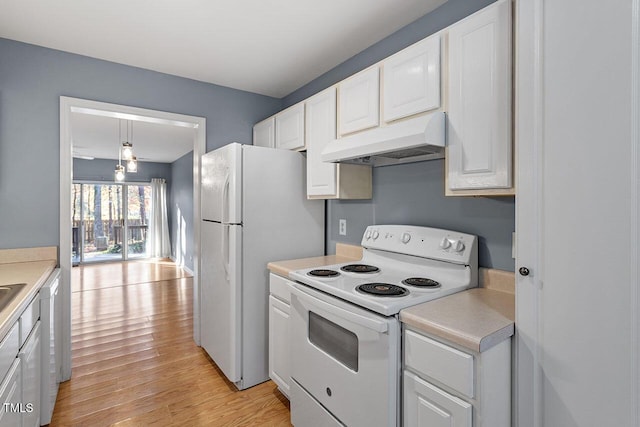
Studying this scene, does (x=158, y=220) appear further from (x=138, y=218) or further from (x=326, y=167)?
(x=326, y=167)

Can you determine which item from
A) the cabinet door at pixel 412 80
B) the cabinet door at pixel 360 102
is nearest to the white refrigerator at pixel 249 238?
the cabinet door at pixel 360 102

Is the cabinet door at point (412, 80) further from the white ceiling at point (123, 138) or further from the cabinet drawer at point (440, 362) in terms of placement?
the white ceiling at point (123, 138)

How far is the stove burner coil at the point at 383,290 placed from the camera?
4.77 ft

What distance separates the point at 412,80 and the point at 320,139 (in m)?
0.85

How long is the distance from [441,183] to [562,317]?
0.99 m

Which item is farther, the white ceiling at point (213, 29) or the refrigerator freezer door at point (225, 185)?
the refrigerator freezer door at point (225, 185)

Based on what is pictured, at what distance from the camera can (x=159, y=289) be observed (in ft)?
16.8

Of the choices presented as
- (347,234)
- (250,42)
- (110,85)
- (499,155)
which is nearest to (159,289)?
(110,85)

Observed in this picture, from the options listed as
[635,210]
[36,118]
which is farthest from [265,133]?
[635,210]

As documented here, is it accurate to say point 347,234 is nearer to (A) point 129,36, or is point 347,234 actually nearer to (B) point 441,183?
(B) point 441,183

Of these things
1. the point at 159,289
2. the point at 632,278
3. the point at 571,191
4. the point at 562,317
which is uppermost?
the point at 571,191

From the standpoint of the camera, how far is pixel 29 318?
158cm

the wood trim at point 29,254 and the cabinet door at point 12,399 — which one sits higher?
the wood trim at point 29,254

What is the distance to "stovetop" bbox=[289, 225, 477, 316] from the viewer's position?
146 cm
